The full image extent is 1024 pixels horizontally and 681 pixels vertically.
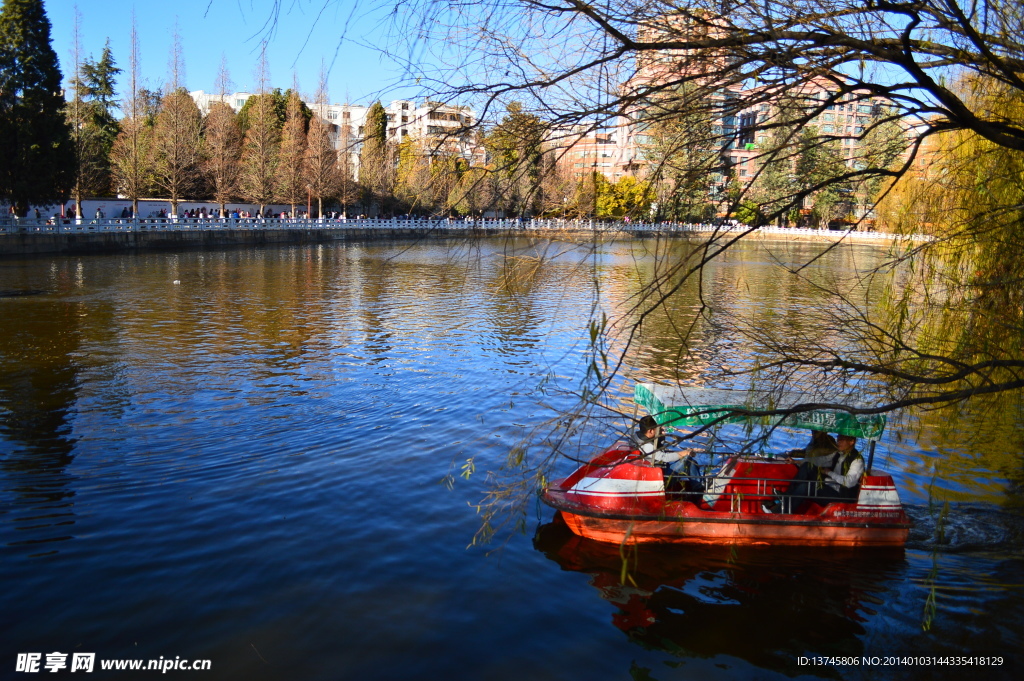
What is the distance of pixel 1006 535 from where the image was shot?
883cm

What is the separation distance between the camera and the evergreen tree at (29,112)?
34438mm

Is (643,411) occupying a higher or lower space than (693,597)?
higher

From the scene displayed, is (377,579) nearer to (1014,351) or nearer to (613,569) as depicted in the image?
(613,569)

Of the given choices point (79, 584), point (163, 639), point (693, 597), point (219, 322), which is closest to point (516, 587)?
point (693, 597)

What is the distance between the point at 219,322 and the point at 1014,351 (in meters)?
17.9

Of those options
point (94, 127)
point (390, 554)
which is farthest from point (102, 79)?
point (390, 554)

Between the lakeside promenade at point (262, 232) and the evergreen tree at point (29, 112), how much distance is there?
8.54 feet

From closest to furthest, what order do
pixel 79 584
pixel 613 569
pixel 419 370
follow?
1. pixel 79 584
2. pixel 613 569
3. pixel 419 370

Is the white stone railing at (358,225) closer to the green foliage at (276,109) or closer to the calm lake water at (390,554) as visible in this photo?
the calm lake water at (390,554)

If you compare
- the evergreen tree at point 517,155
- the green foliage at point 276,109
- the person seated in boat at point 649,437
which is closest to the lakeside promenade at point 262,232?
the evergreen tree at point 517,155

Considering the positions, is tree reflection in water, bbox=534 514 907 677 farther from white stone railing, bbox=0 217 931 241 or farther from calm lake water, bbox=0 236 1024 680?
white stone railing, bbox=0 217 931 241

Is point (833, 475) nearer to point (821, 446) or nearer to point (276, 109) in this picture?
point (821, 446)

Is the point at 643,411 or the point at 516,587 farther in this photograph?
the point at 643,411

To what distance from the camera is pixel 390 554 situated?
798cm
